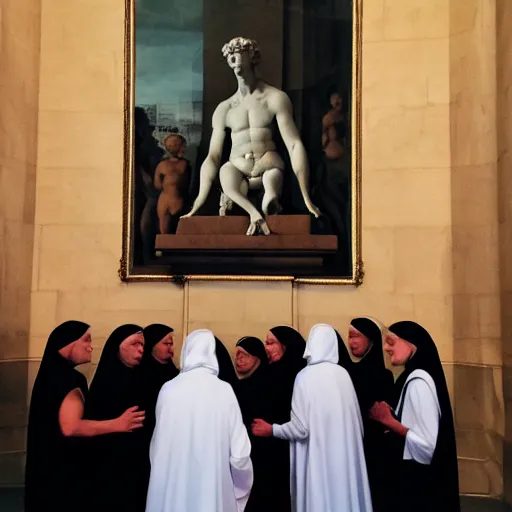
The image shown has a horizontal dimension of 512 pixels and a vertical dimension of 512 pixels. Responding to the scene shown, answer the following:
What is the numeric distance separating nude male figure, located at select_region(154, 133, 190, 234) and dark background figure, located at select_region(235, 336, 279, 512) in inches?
80.6

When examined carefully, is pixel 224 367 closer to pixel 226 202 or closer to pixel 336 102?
pixel 226 202

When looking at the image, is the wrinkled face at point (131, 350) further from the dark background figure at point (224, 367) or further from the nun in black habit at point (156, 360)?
the dark background figure at point (224, 367)

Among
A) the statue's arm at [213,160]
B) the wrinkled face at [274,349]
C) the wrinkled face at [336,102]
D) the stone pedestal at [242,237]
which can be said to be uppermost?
the wrinkled face at [336,102]

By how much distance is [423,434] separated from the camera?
4.78m

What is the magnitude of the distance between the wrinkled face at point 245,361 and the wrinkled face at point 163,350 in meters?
0.60

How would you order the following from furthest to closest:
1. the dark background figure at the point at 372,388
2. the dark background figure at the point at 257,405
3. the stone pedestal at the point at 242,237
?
the stone pedestal at the point at 242,237 < the dark background figure at the point at 257,405 < the dark background figure at the point at 372,388

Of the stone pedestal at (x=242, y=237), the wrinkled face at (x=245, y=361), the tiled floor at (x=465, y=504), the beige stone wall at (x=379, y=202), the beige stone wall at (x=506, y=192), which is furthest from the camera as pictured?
the stone pedestal at (x=242, y=237)

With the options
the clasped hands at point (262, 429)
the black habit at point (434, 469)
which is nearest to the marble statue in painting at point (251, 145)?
the clasped hands at point (262, 429)

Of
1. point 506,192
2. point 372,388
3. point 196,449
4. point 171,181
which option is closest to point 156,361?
point 196,449

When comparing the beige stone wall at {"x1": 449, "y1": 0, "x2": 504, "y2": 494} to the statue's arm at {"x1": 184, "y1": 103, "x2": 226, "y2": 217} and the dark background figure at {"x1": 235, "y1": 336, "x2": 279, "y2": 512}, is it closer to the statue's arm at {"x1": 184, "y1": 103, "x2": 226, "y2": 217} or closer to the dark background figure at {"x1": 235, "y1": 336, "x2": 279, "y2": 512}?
the dark background figure at {"x1": 235, "y1": 336, "x2": 279, "y2": 512}

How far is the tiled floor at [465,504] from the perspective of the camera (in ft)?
20.2

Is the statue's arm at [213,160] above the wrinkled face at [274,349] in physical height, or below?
above

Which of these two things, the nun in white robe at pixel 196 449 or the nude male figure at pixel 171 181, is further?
the nude male figure at pixel 171 181

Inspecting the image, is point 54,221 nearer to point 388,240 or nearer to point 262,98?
point 262,98
